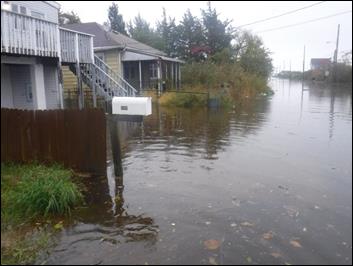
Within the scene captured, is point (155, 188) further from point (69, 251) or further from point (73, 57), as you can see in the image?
point (73, 57)

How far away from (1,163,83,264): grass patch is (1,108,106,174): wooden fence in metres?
0.41

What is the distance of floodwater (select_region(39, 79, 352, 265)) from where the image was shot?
180 inches

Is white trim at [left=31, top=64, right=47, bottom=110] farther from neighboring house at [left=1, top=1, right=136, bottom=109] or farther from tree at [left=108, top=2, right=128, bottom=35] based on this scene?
tree at [left=108, top=2, right=128, bottom=35]

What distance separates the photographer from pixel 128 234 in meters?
5.10

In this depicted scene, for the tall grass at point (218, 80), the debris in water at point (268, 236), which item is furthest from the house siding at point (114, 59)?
the debris in water at point (268, 236)

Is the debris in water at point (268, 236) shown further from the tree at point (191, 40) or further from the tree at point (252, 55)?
the tree at point (252, 55)

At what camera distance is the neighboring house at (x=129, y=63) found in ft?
87.3

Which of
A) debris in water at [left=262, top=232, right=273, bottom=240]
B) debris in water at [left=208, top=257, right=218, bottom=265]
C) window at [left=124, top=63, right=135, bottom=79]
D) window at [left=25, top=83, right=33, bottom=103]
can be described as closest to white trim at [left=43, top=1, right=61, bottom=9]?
window at [left=25, top=83, right=33, bottom=103]

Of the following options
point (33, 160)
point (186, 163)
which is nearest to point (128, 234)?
point (33, 160)

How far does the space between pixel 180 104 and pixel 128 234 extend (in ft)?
59.8

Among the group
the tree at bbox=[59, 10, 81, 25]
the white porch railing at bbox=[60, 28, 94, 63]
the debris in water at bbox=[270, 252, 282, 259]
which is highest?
the tree at bbox=[59, 10, 81, 25]

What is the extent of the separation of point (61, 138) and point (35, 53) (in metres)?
5.84

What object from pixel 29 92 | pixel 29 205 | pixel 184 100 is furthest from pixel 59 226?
pixel 184 100

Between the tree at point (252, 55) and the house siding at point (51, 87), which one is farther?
the tree at point (252, 55)
